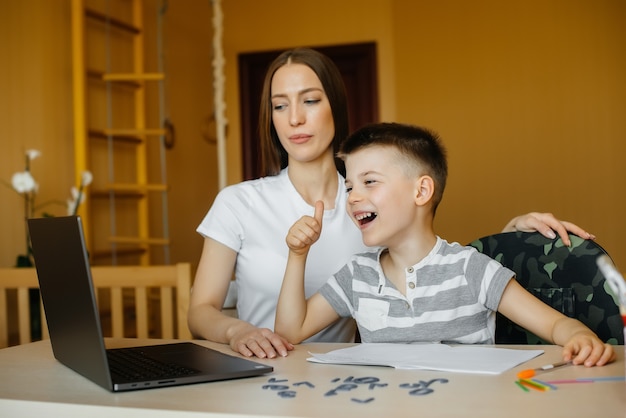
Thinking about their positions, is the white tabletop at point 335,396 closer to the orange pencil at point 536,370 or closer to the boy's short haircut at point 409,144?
the orange pencil at point 536,370

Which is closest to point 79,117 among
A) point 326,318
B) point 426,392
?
point 326,318

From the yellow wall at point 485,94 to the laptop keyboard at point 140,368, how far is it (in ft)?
11.2

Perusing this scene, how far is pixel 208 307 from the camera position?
1.67 metres

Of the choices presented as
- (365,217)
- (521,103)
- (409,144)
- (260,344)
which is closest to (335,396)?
(260,344)

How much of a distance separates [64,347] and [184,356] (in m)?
0.20

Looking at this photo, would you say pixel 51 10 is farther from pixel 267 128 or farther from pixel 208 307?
pixel 208 307

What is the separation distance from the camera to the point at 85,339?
1098 mm

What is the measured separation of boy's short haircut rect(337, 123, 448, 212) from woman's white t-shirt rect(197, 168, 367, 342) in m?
0.31

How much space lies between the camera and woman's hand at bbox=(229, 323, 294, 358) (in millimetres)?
1299

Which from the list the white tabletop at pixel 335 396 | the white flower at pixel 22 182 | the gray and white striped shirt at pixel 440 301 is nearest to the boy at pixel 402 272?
the gray and white striped shirt at pixel 440 301

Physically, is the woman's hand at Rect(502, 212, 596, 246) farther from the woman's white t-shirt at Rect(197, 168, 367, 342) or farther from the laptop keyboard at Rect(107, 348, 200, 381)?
the laptop keyboard at Rect(107, 348, 200, 381)

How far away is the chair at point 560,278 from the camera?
1.42 meters

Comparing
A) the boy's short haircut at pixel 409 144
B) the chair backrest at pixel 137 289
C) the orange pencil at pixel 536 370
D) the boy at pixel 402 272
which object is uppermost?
the boy's short haircut at pixel 409 144

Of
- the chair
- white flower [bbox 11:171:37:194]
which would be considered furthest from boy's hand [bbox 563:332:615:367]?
white flower [bbox 11:171:37:194]
